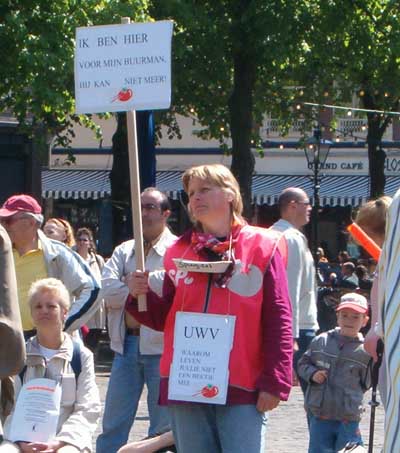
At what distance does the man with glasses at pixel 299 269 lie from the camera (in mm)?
8664

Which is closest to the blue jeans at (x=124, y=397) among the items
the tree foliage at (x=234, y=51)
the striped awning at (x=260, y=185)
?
the tree foliage at (x=234, y=51)

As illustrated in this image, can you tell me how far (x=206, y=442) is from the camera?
16.8 feet

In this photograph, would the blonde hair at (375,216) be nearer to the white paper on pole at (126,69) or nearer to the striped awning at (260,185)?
the white paper on pole at (126,69)

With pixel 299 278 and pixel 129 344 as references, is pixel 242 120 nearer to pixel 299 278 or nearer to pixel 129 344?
pixel 299 278

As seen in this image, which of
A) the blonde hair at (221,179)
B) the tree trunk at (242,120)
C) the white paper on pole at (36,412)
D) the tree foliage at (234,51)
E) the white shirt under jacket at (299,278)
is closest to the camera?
the blonde hair at (221,179)

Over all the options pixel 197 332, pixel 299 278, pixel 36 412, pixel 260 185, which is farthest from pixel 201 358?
pixel 260 185

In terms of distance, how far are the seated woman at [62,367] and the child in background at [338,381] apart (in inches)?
68.7

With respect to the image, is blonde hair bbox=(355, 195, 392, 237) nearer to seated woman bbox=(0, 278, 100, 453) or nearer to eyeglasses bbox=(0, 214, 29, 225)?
seated woman bbox=(0, 278, 100, 453)

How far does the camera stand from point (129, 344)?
7.58m

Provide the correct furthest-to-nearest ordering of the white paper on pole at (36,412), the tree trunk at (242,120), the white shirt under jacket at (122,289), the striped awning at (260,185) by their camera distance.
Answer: the striped awning at (260,185) → the tree trunk at (242,120) → the white shirt under jacket at (122,289) → the white paper on pole at (36,412)

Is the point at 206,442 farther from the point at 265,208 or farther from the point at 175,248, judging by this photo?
the point at 265,208

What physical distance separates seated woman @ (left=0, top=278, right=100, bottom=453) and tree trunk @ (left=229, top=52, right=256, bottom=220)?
15.3 m

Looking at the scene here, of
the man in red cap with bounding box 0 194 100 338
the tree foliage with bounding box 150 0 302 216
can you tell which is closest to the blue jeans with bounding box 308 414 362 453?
the man in red cap with bounding box 0 194 100 338

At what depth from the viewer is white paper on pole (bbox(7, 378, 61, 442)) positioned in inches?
238
